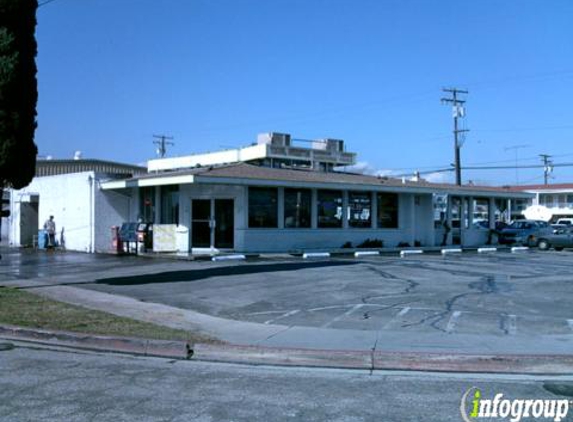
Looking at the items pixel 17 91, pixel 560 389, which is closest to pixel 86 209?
pixel 17 91

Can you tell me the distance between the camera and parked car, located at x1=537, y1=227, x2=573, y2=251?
36625 millimetres

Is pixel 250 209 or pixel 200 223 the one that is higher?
pixel 250 209

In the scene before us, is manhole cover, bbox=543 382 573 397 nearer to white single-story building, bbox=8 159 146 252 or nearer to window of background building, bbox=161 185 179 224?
window of background building, bbox=161 185 179 224

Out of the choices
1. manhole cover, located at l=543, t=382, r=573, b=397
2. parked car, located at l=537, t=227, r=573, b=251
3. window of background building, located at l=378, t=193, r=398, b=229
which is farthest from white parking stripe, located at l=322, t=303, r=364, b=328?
parked car, located at l=537, t=227, r=573, b=251

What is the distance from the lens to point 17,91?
14.6 metres

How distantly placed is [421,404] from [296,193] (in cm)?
2136

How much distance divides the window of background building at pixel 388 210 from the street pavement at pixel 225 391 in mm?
22994

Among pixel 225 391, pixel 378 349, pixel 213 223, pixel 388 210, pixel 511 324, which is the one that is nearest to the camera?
pixel 225 391

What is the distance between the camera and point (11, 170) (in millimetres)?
14773

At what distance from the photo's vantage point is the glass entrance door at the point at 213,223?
86.9 ft

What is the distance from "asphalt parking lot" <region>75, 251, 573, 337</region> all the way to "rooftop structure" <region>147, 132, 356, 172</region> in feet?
101

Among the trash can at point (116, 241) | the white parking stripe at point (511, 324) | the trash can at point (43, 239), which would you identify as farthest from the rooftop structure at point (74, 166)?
the white parking stripe at point (511, 324)

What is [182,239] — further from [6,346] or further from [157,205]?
[6,346]

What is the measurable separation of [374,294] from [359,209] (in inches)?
621
